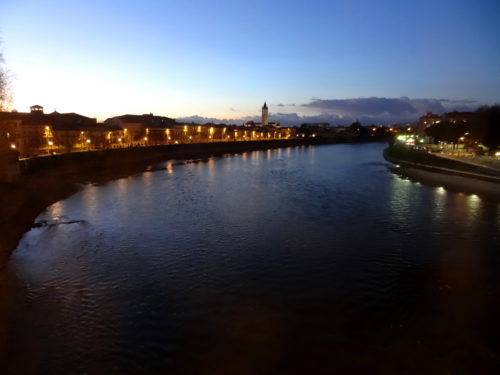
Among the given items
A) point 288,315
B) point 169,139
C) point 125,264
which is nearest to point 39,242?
point 125,264

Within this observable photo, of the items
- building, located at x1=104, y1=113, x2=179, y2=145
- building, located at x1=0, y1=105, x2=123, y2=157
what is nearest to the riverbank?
building, located at x1=0, y1=105, x2=123, y2=157

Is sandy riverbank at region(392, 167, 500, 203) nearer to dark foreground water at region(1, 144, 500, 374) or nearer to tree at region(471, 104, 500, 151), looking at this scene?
dark foreground water at region(1, 144, 500, 374)

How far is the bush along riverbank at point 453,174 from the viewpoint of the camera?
1253 inches

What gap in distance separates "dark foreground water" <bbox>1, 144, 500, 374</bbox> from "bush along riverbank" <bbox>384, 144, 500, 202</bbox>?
9.27m

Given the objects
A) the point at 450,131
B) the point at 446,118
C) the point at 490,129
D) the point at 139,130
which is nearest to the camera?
the point at 490,129

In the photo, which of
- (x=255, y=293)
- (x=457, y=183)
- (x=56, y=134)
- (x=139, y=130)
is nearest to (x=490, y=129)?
(x=457, y=183)

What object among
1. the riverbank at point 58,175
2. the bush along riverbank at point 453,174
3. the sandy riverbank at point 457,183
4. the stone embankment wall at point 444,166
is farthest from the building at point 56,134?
the stone embankment wall at point 444,166

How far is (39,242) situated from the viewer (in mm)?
17266

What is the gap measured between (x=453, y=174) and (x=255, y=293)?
1407 inches

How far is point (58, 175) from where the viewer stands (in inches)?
1484

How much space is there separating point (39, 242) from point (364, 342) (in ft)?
49.2

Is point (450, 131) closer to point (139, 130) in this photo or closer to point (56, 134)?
point (139, 130)

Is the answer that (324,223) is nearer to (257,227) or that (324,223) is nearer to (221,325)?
(257,227)

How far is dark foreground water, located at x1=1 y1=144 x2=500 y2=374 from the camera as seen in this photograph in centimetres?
861
